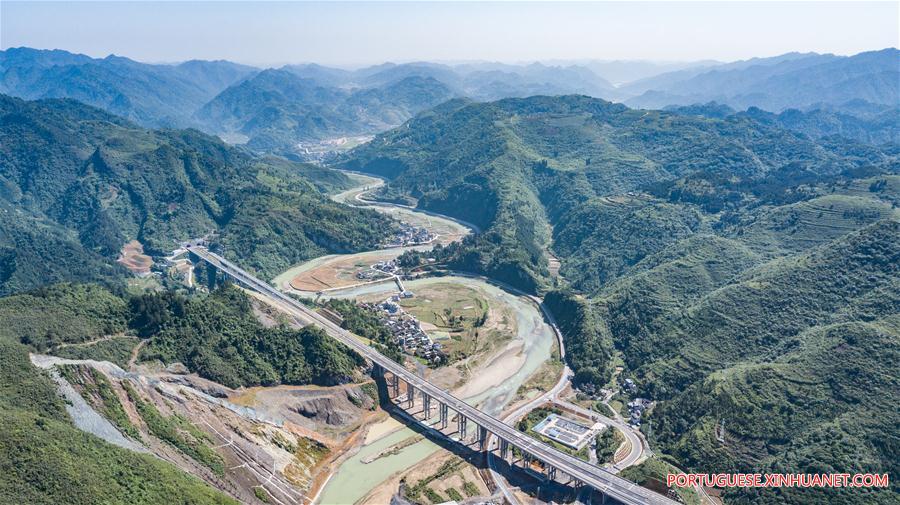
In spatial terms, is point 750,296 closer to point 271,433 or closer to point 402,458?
point 402,458

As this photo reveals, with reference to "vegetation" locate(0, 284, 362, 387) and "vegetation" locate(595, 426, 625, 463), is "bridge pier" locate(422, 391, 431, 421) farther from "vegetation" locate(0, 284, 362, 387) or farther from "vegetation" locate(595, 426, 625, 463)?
"vegetation" locate(595, 426, 625, 463)

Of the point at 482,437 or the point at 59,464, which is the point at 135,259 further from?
the point at 59,464

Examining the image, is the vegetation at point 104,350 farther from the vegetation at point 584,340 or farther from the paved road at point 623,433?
the vegetation at point 584,340

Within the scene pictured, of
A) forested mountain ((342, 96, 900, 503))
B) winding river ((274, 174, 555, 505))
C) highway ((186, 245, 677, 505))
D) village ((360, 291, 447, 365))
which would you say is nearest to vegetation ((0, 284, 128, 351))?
highway ((186, 245, 677, 505))

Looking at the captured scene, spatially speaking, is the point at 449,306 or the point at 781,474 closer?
the point at 781,474

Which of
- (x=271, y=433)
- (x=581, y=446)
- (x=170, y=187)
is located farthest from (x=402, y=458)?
(x=170, y=187)

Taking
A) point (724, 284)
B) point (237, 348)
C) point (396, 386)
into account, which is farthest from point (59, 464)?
point (724, 284)
